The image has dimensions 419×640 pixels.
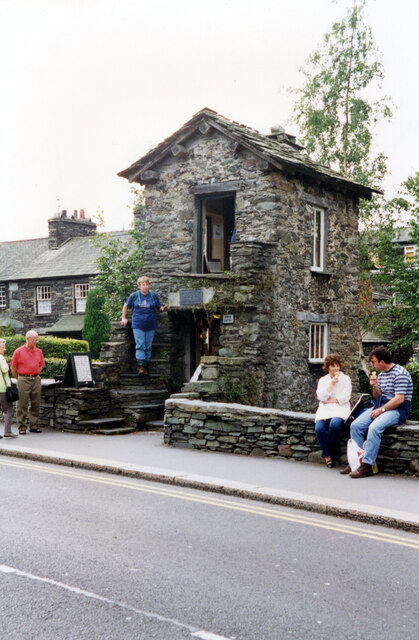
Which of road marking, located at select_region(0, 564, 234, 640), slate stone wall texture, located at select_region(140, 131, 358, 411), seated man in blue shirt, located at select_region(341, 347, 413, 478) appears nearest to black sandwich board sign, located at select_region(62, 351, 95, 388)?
slate stone wall texture, located at select_region(140, 131, 358, 411)

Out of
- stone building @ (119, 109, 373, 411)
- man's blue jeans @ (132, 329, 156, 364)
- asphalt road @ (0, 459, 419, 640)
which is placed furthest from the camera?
man's blue jeans @ (132, 329, 156, 364)

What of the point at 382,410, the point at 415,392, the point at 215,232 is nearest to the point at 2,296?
the point at 215,232

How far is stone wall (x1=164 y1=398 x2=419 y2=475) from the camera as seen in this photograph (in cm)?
1009

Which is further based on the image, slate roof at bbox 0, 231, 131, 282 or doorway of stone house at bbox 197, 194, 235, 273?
slate roof at bbox 0, 231, 131, 282

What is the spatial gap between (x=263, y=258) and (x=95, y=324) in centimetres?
1987

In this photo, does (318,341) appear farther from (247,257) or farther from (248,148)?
(248,148)

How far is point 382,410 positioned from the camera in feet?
32.9

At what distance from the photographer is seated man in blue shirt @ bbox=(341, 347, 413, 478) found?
9844 mm

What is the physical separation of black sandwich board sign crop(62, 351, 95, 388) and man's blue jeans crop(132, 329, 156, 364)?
1.42 m

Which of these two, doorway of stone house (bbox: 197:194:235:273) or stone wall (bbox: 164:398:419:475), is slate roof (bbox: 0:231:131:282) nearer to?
doorway of stone house (bbox: 197:194:235:273)

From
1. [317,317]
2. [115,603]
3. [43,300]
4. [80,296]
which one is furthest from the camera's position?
[43,300]

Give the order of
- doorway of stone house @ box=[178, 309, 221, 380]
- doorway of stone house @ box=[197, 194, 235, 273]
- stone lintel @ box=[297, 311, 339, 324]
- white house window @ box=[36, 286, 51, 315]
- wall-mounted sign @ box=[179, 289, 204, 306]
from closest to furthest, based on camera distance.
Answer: wall-mounted sign @ box=[179, 289, 204, 306] → doorway of stone house @ box=[178, 309, 221, 380] → stone lintel @ box=[297, 311, 339, 324] → doorway of stone house @ box=[197, 194, 235, 273] → white house window @ box=[36, 286, 51, 315]

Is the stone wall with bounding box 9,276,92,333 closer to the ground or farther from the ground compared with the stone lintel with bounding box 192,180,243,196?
closer to the ground

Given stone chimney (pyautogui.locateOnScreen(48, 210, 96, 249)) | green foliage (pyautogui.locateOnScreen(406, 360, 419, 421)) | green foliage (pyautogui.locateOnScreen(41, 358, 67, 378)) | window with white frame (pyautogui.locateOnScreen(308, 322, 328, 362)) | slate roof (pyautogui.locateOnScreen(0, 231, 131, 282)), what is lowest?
green foliage (pyautogui.locateOnScreen(406, 360, 419, 421))
